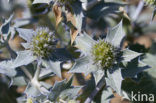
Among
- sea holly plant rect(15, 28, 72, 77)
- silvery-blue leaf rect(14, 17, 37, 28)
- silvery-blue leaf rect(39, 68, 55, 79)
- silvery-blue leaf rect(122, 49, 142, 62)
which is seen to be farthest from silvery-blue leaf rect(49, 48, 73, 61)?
silvery-blue leaf rect(14, 17, 37, 28)

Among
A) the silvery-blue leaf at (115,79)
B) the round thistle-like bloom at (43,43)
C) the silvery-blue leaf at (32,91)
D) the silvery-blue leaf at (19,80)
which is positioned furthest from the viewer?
the silvery-blue leaf at (19,80)

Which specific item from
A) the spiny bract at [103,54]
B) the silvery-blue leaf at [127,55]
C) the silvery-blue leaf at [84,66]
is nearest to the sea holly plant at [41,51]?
the silvery-blue leaf at [84,66]

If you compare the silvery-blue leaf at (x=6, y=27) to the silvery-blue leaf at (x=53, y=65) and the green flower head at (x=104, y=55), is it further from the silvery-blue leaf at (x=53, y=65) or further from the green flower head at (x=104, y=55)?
the green flower head at (x=104, y=55)

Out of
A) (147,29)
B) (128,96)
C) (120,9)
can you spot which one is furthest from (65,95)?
(147,29)

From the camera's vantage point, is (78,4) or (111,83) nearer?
(111,83)

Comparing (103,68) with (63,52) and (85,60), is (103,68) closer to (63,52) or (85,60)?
(85,60)

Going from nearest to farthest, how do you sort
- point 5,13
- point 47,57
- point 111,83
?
point 111,83 < point 47,57 < point 5,13
